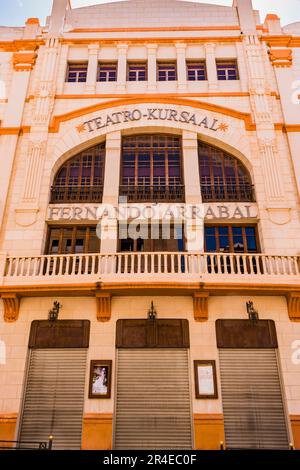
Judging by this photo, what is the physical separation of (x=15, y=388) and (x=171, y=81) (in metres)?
16.6

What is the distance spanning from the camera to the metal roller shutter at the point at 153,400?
41.2ft

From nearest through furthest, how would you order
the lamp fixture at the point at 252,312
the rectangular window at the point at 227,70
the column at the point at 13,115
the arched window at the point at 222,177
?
the lamp fixture at the point at 252,312 → the arched window at the point at 222,177 → the column at the point at 13,115 → the rectangular window at the point at 227,70

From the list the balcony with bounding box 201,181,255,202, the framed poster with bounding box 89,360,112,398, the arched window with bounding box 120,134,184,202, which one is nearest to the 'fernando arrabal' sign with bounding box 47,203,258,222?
the balcony with bounding box 201,181,255,202

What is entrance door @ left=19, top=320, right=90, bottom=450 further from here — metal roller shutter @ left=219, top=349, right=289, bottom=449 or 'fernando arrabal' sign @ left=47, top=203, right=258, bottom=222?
metal roller shutter @ left=219, top=349, right=289, bottom=449

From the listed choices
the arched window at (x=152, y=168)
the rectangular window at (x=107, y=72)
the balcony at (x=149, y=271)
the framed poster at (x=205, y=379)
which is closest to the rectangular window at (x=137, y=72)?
the rectangular window at (x=107, y=72)

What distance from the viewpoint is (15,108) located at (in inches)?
755

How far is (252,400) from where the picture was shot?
513 inches

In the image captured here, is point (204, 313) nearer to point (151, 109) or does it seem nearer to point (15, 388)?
point (15, 388)

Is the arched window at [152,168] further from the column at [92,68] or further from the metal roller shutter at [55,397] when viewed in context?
the metal roller shutter at [55,397]

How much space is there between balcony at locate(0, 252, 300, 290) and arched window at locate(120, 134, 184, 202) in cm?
344

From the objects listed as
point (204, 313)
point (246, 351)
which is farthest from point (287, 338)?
point (204, 313)

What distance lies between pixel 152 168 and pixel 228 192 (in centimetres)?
389

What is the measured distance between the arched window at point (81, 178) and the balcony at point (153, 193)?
1.34 metres
